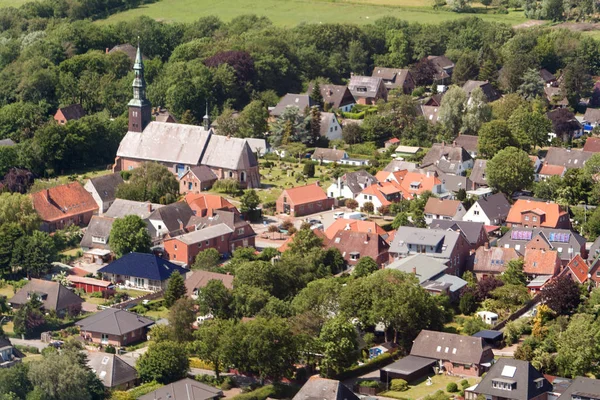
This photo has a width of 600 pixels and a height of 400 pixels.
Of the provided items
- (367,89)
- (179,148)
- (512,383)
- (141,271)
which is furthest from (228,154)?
(512,383)

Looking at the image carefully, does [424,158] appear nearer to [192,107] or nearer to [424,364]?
[192,107]

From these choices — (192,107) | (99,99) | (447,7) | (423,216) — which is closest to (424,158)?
(423,216)

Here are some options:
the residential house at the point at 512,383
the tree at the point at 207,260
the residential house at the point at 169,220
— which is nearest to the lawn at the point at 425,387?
the residential house at the point at 512,383

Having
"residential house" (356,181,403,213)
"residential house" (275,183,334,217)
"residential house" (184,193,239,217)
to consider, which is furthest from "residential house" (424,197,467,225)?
"residential house" (184,193,239,217)

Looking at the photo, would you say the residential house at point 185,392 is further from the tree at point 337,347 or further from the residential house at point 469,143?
the residential house at point 469,143

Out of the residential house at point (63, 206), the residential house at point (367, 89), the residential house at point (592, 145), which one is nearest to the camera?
the residential house at point (63, 206)

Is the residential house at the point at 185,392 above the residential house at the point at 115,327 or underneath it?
above

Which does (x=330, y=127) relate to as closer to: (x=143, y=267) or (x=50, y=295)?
(x=143, y=267)
